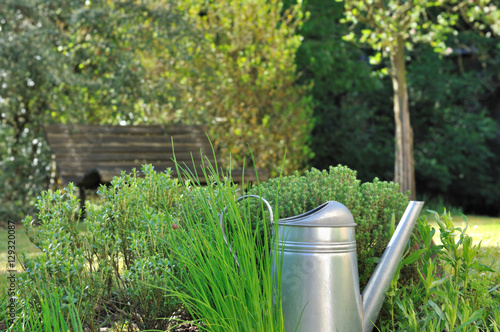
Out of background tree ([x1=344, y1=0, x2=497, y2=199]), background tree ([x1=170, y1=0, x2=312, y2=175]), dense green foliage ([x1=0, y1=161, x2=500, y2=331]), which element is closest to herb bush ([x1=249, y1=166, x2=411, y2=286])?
dense green foliage ([x1=0, y1=161, x2=500, y2=331])

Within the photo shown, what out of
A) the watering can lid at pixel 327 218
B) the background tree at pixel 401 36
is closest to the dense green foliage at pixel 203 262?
the watering can lid at pixel 327 218

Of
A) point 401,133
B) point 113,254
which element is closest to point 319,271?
point 113,254

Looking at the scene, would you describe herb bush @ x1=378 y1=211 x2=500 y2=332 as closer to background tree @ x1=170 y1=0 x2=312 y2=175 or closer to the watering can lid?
the watering can lid

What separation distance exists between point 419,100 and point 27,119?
763cm

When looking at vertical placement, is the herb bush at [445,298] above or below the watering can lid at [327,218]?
below

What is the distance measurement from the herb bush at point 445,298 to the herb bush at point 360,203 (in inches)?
7.5

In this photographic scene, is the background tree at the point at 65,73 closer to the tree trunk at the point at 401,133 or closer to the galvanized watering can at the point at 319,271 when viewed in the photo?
the tree trunk at the point at 401,133

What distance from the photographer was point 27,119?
715cm

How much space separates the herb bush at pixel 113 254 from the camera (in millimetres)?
2320

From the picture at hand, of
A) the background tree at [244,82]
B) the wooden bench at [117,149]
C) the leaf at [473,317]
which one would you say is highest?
the background tree at [244,82]

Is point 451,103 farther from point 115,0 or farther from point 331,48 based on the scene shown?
point 115,0

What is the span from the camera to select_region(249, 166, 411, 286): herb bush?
8.78ft

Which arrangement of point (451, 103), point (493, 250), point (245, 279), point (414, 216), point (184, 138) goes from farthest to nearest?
point (451, 103) < point (184, 138) < point (493, 250) < point (414, 216) < point (245, 279)

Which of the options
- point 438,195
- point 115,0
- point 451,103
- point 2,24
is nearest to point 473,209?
point 438,195
